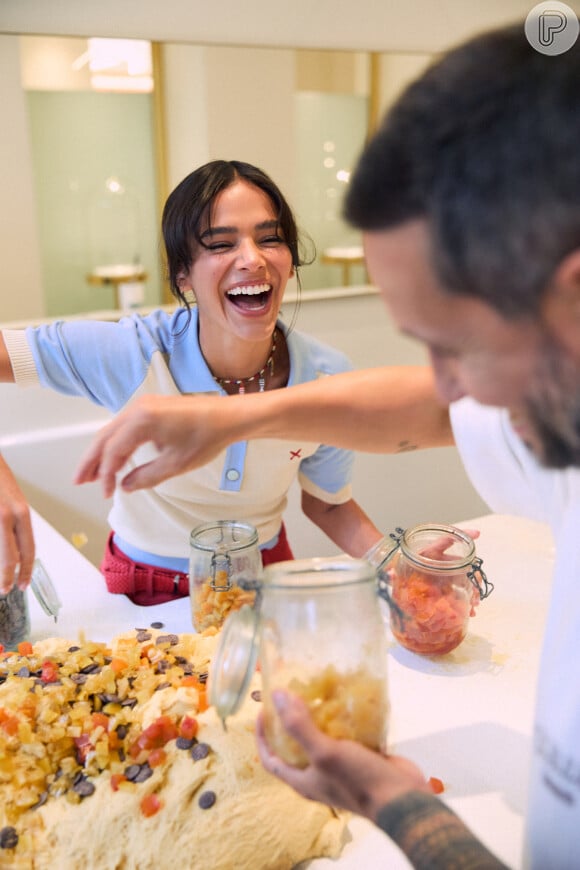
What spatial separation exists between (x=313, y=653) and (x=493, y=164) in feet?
1.38

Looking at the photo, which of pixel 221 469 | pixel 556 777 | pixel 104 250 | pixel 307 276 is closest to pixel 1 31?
pixel 104 250

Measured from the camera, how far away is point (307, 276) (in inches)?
110

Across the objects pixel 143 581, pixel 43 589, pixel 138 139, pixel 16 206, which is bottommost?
pixel 143 581

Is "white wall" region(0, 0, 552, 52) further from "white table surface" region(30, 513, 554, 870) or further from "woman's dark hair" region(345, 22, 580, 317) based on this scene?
"woman's dark hair" region(345, 22, 580, 317)

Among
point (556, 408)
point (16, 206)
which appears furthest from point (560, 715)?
point (16, 206)

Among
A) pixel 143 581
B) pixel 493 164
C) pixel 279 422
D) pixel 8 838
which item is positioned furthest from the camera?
pixel 143 581

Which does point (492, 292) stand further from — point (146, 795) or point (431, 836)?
point (146, 795)

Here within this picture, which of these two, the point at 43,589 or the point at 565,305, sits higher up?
the point at 565,305

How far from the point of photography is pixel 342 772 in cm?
60

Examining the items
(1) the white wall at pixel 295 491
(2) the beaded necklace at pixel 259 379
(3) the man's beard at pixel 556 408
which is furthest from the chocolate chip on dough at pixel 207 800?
(1) the white wall at pixel 295 491

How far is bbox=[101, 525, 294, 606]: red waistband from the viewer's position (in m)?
1.35

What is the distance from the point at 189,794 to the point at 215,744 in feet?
0.18

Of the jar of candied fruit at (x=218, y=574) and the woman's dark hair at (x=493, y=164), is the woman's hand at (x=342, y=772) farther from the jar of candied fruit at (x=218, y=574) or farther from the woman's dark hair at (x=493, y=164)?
the jar of candied fruit at (x=218, y=574)

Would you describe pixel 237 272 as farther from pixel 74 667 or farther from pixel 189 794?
pixel 189 794
